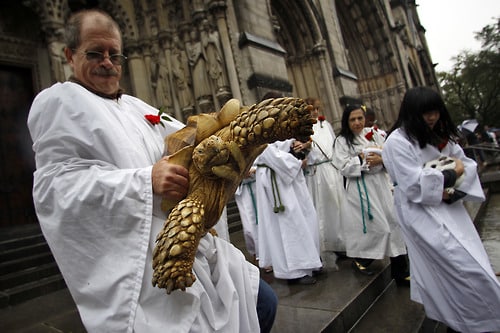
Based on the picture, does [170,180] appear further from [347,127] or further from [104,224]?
[347,127]

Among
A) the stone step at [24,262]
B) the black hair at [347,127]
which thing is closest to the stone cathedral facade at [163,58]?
the stone step at [24,262]

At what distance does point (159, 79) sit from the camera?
804cm

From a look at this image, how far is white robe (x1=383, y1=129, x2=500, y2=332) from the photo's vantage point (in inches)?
80.9

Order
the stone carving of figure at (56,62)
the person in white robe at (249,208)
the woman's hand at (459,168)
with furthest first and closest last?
the stone carving of figure at (56,62) → the person in white robe at (249,208) → the woman's hand at (459,168)

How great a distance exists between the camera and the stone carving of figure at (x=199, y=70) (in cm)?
787

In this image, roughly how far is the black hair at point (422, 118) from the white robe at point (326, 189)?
173cm

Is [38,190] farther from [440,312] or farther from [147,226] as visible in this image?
[440,312]

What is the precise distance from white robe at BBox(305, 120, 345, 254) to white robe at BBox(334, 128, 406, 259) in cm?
29

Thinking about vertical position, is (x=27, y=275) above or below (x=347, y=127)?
below

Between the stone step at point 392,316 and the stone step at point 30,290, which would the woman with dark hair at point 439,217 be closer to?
the stone step at point 392,316

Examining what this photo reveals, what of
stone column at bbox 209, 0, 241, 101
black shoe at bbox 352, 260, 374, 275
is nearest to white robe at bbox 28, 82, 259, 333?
black shoe at bbox 352, 260, 374, 275

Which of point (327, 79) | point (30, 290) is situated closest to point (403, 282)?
point (30, 290)

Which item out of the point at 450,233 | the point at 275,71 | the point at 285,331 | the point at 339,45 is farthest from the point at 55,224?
the point at 339,45

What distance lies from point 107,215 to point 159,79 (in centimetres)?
753
